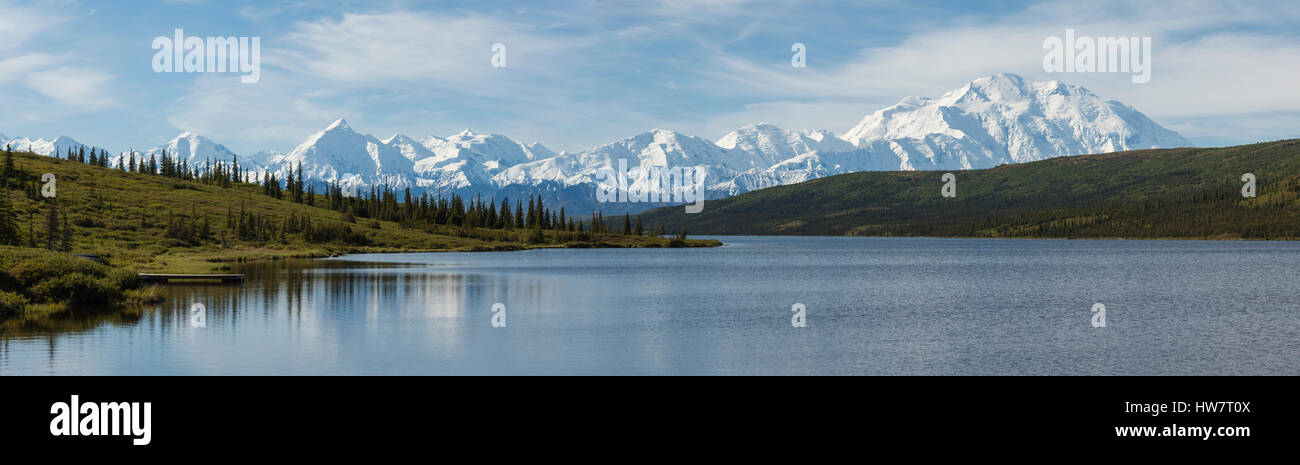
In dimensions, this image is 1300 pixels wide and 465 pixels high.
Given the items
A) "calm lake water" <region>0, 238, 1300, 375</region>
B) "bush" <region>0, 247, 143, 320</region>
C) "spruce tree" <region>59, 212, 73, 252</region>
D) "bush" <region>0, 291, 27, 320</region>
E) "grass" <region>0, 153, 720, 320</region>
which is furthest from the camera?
"spruce tree" <region>59, 212, 73, 252</region>

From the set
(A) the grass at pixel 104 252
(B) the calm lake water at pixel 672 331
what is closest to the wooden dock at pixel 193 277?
(A) the grass at pixel 104 252

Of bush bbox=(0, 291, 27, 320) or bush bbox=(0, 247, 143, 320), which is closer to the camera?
bush bbox=(0, 291, 27, 320)

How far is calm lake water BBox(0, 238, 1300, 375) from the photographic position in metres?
40.7

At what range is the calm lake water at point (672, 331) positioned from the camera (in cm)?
4069

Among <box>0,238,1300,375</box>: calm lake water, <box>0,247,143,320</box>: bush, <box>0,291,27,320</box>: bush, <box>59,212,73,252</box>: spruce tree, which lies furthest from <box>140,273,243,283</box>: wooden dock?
<box>0,291,27,320</box>: bush

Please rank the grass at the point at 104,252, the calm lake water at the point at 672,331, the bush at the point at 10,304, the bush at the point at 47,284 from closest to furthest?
the calm lake water at the point at 672,331 < the bush at the point at 10,304 < the bush at the point at 47,284 < the grass at the point at 104,252

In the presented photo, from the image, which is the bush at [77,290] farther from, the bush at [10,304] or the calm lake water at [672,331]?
the calm lake water at [672,331]

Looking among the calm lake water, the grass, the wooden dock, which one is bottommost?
the calm lake water

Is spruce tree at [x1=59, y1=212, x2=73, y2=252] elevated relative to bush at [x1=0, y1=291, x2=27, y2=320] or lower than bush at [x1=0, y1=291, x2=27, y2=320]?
elevated

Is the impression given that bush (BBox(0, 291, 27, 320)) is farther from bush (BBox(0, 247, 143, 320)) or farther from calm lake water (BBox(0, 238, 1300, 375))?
calm lake water (BBox(0, 238, 1300, 375))

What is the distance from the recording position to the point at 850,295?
8450 centimetres
